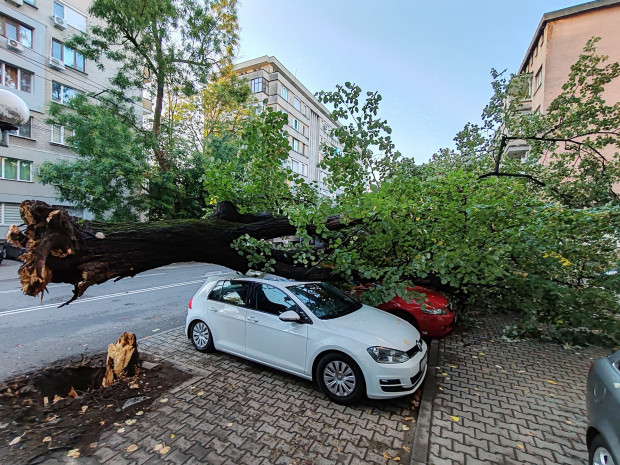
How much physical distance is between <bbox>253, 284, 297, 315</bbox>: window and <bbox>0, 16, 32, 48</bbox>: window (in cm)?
2449

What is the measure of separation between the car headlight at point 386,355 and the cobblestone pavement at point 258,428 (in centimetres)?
65

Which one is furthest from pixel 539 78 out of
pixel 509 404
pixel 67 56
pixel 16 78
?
pixel 16 78

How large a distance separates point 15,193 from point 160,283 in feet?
44.2

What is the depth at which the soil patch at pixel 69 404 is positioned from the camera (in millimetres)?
2979

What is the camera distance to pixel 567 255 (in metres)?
4.44

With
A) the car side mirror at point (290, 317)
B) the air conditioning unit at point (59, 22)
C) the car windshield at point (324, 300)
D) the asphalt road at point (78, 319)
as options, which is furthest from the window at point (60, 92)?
the car side mirror at point (290, 317)

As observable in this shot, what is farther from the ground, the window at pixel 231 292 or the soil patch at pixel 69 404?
the window at pixel 231 292

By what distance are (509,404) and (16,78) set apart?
27086mm

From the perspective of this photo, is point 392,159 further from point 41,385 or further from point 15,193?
point 15,193

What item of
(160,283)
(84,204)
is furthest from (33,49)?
(160,283)

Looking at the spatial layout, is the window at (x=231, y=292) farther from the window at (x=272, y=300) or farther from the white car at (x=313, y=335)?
the window at (x=272, y=300)

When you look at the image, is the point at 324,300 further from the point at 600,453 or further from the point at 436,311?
the point at 600,453

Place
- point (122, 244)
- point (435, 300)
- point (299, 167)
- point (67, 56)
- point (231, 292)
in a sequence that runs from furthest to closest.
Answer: point (299, 167) → point (67, 56) → point (435, 300) → point (231, 292) → point (122, 244)

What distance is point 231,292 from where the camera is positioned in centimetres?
502
